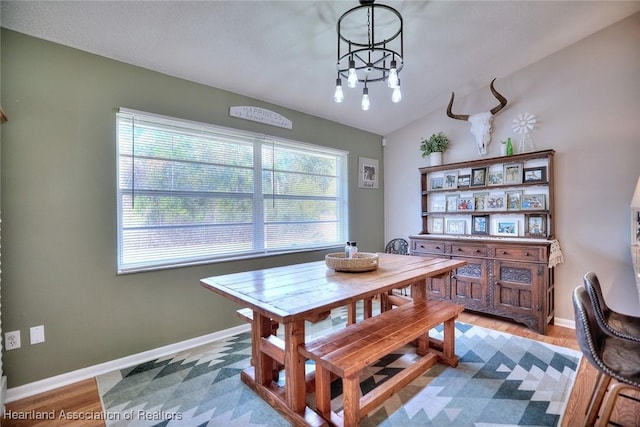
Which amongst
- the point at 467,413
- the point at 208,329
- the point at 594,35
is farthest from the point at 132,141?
the point at 594,35

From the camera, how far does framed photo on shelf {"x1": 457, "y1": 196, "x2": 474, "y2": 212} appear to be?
381 cm

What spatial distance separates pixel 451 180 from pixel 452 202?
0.94ft

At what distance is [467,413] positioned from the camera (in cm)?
181

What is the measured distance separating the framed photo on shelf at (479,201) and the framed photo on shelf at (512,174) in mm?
305

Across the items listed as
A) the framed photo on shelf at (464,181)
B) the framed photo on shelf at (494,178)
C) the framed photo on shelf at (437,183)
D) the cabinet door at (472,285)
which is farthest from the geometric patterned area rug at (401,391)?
the framed photo on shelf at (437,183)

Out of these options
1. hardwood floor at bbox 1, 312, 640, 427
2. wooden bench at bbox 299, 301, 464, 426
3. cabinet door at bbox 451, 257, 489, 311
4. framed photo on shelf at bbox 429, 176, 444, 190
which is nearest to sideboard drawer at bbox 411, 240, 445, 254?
cabinet door at bbox 451, 257, 489, 311

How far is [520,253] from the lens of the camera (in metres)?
3.07

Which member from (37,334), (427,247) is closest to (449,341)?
(427,247)

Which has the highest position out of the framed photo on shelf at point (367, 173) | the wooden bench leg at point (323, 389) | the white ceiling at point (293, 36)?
the white ceiling at point (293, 36)

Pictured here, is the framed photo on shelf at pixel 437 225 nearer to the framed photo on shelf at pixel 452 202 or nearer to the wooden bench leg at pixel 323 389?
the framed photo on shelf at pixel 452 202

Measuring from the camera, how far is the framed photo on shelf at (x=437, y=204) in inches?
159

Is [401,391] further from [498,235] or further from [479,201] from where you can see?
[479,201]

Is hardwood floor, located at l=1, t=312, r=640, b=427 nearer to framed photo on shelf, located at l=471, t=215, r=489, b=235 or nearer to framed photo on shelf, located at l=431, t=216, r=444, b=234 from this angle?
framed photo on shelf, located at l=471, t=215, r=489, b=235

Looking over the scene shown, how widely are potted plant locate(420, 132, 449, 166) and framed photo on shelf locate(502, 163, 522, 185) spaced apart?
78 cm
